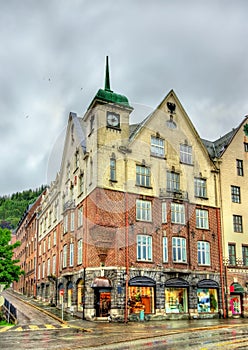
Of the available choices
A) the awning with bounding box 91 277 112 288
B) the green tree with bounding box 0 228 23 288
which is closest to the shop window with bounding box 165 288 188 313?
the awning with bounding box 91 277 112 288

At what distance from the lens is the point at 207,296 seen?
3719 cm

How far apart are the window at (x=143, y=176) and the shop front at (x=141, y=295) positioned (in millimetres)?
8200

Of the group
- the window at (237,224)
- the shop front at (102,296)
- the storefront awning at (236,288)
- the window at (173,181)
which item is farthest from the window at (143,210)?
the storefront awning at (236,288)

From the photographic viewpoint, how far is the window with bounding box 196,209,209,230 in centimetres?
3876

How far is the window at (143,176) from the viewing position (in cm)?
3650

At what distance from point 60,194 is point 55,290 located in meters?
10.6

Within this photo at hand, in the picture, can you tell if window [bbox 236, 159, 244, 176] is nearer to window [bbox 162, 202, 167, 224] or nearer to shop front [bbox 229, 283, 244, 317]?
window [bbox 162, 202, 167, 224]

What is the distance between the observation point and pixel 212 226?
39.3 meters

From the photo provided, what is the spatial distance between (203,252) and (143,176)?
911cm

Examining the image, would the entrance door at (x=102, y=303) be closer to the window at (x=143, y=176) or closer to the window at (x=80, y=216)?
the window at (x=80, y=216)

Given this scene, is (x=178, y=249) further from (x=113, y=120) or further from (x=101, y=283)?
(x=113, y=120)

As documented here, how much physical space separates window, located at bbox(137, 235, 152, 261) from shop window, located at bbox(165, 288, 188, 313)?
3397 mm

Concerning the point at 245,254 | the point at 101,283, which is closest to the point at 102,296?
the point at 101,283

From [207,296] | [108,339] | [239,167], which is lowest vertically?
[108,339]
